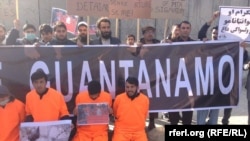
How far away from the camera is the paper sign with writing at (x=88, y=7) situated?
193 inches

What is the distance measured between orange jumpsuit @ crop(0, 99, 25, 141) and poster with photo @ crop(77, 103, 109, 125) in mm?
717

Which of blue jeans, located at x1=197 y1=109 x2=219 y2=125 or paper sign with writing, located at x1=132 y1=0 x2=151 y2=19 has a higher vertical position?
paper sign with writing, located at x1=132 y1=0 x2=151 y2=19

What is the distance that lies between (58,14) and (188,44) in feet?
13.1

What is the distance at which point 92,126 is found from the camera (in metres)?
4.64

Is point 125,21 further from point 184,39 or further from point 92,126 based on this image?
point 92,126

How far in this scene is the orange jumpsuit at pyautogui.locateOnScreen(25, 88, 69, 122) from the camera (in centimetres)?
438

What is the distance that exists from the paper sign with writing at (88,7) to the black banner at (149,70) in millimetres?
476

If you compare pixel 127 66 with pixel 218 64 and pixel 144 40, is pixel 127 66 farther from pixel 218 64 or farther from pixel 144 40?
pixel 218 64

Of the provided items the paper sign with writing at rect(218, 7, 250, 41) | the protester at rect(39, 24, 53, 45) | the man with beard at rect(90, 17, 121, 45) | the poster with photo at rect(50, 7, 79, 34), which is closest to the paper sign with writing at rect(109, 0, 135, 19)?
the man with beard at rect(90, 17, 121, 45)

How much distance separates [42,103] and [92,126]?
704mm

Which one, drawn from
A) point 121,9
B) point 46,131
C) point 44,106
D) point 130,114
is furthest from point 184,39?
point 46,131

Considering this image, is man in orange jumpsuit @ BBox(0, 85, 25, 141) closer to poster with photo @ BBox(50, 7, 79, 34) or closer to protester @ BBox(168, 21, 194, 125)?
protester @ BBox(168, 21, 194, 125)

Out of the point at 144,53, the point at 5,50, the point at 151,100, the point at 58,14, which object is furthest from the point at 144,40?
the point at 58,14

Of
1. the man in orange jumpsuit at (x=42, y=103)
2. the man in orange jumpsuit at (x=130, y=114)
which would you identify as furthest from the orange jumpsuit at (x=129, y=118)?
the man in orange jumpsuit at (x=42, y=103)
